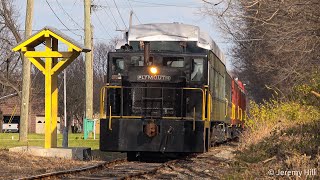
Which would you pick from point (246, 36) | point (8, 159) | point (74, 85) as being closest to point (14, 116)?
point (74, 85)

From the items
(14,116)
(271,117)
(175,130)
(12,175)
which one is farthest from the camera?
(14,116)

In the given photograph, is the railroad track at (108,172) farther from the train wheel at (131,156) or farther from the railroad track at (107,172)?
the train wheel at (131,156)

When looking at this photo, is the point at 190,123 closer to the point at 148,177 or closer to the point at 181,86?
the point at 181,86

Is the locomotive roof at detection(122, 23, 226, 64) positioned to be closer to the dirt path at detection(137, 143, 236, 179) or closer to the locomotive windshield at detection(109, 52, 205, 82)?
the locomotive windshield at detection(109, 52, 205, 82)

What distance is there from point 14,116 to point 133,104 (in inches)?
2866

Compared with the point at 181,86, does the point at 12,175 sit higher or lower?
lower

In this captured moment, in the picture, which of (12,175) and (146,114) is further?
(146,114)

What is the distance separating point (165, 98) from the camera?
17219mm

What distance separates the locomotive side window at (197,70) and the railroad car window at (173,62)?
12.8 inches

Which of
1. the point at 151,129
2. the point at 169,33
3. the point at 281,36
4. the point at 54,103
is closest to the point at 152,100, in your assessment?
the point at 151,129

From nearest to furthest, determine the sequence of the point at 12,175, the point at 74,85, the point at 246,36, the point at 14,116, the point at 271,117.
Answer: the point at 12,175 < the point at 271,117 < the point at 246,36 < the point at 74,85 < the point at 14,116

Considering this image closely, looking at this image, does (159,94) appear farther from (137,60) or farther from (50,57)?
(50,57)

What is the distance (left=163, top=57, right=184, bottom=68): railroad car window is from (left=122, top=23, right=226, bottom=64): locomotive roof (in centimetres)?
67

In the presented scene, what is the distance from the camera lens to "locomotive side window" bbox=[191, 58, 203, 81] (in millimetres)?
17433
